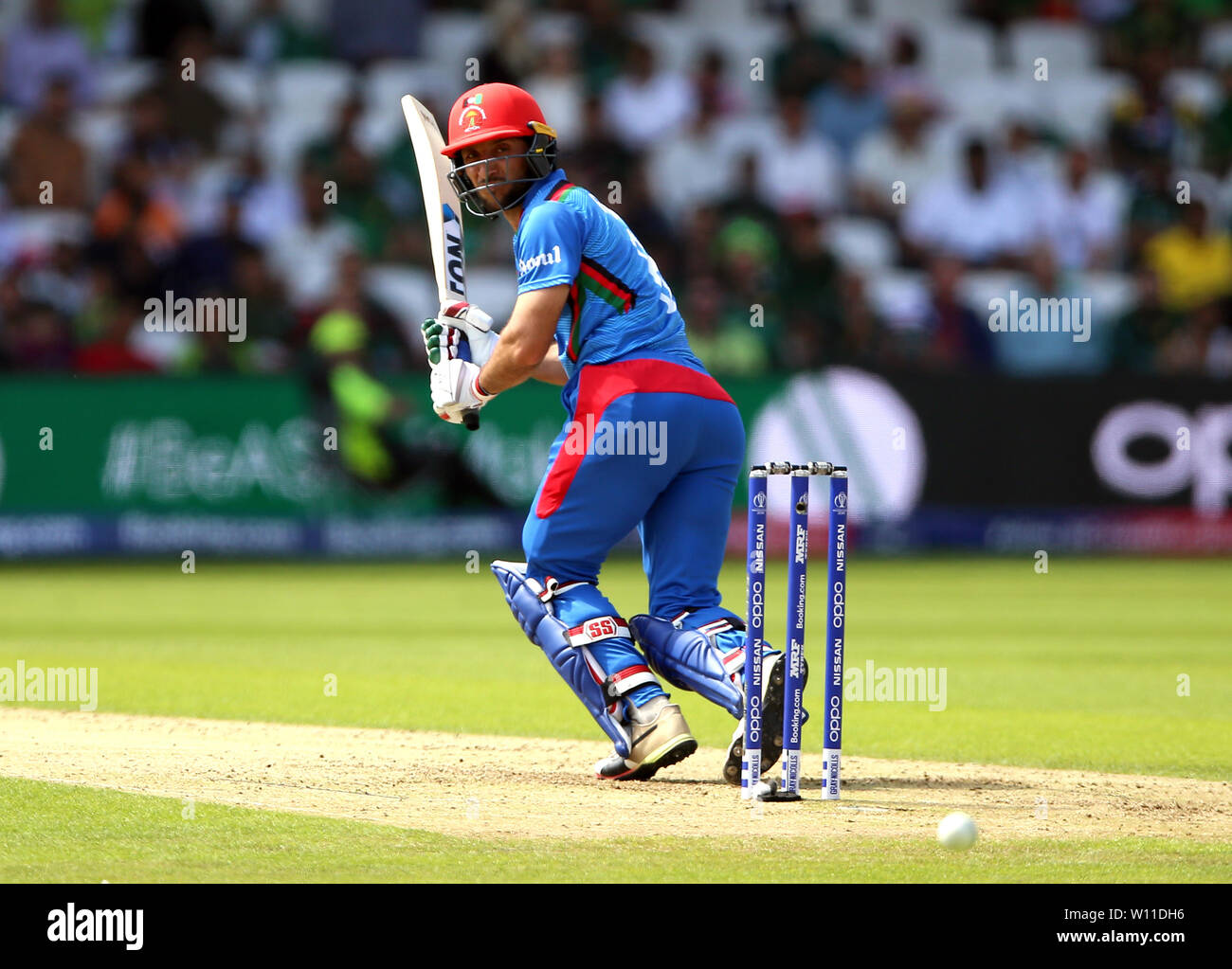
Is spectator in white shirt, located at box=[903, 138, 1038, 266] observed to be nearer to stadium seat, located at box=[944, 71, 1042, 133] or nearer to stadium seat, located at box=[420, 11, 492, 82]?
stadium seat, located at box=[944, 71, 1042, 133]

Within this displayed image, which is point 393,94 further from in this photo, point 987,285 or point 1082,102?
point 1082,102

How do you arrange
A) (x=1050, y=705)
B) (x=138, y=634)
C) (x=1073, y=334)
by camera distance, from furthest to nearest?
(x=1073, y=334) < (x=138, y=634) < (x=1050, y=705)

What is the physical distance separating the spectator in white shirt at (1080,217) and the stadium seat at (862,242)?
65.1 inches

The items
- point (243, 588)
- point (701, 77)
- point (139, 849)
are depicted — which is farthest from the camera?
point (701, 77)

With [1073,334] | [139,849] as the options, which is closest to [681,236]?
[1073,334]

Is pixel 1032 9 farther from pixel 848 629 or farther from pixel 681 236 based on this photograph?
pixel 848 629

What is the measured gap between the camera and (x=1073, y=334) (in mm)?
18781

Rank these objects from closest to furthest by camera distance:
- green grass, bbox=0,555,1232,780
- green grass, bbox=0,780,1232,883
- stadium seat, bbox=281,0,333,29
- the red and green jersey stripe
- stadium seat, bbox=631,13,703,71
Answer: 1. green grass, bbox=0,780,1232,883
2. the red and green jersey stripe
3. green grass, bbox=0,555,1232,780
4. stadium seat, bbox=281,0,333,29
5. stadium seat, bbox=631,13,703,71

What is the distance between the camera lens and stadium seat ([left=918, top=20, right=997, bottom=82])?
73.0 feet

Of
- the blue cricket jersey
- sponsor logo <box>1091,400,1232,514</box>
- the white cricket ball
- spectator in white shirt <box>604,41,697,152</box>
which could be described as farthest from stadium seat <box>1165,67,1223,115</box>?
the white cricket ball

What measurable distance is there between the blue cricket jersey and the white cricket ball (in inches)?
83.0

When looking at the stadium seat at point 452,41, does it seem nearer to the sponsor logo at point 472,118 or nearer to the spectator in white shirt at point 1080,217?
the spectator in white shirt at point 1080,217

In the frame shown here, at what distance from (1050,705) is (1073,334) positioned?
10009mm

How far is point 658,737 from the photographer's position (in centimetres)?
646
